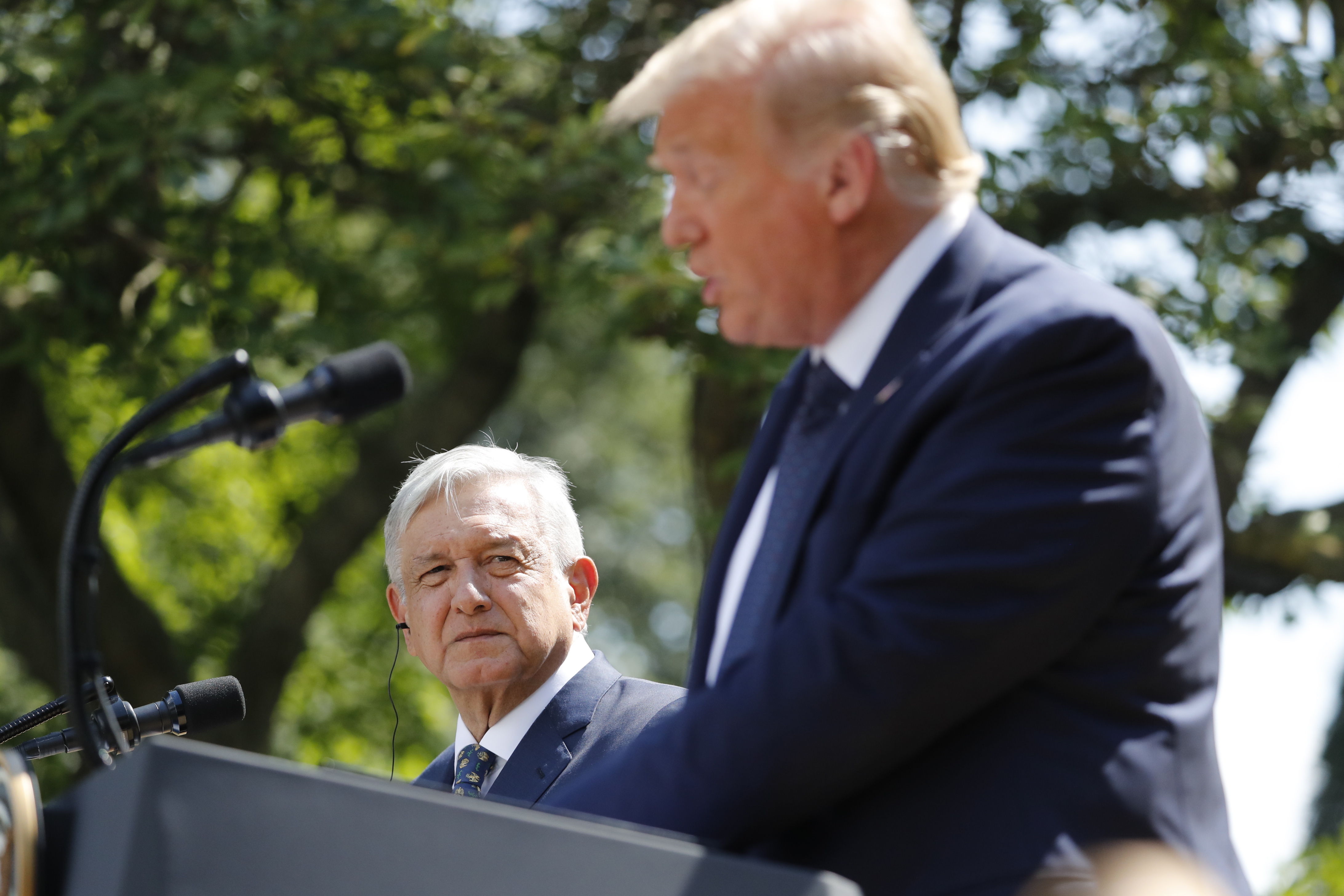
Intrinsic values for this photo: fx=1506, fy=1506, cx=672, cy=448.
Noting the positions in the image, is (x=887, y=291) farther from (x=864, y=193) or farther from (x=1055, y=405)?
(x=1055, y=405)

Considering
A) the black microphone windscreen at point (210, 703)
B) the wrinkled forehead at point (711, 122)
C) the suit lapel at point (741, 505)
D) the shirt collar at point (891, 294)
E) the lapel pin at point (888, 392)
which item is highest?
the wrinkled forehead at point (711, 122)

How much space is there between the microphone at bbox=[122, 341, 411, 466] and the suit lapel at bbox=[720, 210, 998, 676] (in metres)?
0.52

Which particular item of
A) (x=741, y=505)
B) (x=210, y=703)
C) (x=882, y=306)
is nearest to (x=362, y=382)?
(x=741, y=505)

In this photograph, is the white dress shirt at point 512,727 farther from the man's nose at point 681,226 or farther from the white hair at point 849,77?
the white hair at point 849,77

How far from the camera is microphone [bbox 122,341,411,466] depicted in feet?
5.63

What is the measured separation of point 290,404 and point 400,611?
1.91m

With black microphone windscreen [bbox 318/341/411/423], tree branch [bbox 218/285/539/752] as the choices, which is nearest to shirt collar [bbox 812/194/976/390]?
black microphone windscreen [bbox 318/341/411/423]

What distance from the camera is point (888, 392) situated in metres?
1.61

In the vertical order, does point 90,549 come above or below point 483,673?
above

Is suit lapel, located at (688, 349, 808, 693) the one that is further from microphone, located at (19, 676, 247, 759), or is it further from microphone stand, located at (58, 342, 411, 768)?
microphone, located at (19, 676, 247, 759)

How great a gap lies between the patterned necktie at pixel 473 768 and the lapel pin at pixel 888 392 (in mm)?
1796

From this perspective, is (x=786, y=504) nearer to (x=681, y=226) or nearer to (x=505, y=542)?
(x=681, y=226)

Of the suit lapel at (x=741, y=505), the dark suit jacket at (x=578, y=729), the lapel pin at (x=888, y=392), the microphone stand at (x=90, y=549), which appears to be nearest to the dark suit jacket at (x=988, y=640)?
the lapel pin at (x=888, y=392)

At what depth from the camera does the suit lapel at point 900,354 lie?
1617mm
